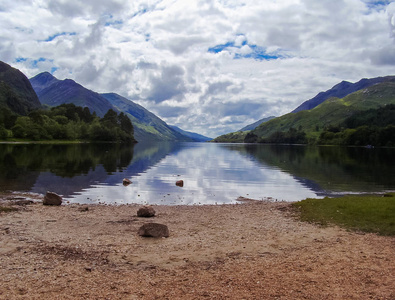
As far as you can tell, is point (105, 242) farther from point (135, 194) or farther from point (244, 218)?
point (135, 194)

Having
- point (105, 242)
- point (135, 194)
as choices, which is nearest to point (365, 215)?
point (105, 242)

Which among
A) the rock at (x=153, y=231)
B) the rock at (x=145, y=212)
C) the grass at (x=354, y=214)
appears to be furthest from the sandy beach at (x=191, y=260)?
the grass at (x=354, y=214)

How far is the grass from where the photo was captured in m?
23.6

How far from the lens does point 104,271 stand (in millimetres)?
14820

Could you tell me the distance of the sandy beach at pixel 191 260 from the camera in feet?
42.2

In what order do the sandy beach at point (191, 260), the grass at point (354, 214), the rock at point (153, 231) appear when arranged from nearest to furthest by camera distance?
the sandy beach at point (191, 260)
the rock at point (153, 231)
the grass at point (354, 214)

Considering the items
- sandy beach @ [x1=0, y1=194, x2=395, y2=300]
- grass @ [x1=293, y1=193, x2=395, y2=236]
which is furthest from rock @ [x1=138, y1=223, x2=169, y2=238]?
grass @ [x1=293, y1=193, x2=395, y2=236]

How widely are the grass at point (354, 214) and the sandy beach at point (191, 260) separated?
1669 mm

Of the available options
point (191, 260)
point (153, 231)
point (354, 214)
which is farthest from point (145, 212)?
point (354, 214)

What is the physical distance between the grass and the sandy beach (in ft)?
A: 5.48

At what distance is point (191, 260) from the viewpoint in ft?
54.9

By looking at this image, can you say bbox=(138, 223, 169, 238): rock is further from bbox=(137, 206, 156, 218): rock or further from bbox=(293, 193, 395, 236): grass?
bbox=(293, 193, 395, 236): grass

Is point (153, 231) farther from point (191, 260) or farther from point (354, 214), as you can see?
point (354, 214)

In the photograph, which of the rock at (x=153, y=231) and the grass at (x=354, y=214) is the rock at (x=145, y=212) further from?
the grass at (x=354, y=214)
